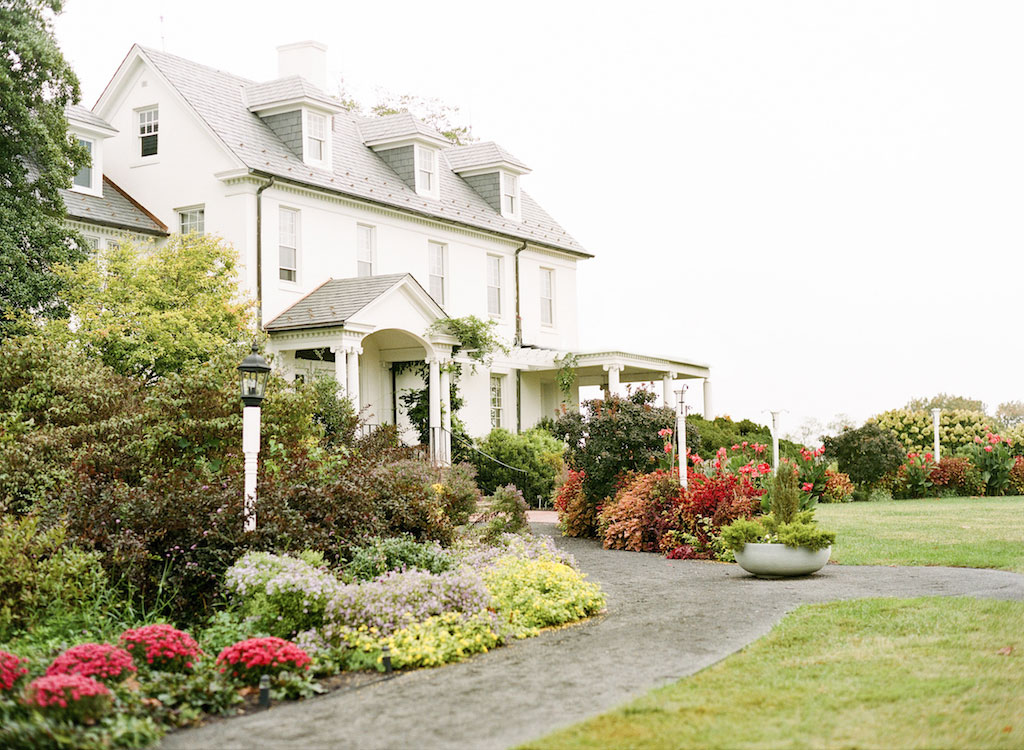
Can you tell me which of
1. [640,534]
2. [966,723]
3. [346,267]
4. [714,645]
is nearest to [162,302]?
[346,267]

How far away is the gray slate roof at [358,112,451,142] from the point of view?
26.5 metres

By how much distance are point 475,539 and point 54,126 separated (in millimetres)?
11626

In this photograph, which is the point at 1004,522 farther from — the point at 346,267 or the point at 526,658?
the point at 346,267

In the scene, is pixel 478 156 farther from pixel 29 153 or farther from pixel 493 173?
pixel 29 153

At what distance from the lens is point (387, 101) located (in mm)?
39531

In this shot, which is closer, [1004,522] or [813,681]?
[813,681]

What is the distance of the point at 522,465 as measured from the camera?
23.9 m

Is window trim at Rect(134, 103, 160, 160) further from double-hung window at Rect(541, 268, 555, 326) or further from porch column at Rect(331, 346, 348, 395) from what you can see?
double-hung window at Rect(541, 268, 555, 326)

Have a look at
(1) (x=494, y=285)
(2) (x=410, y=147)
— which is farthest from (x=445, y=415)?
(2) (x=410, y=147)

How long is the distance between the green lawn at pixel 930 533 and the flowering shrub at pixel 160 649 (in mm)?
8832

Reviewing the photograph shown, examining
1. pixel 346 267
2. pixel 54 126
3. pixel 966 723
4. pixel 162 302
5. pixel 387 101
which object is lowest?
pixel 966 723

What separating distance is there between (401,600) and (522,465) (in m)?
15.8

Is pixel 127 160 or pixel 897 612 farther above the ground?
pixel 127 160

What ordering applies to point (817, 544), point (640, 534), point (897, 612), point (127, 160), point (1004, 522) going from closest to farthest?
point (897, 612) → point (817, 544) → point (640, 534) → point (1004, 522) → point (127, 160)
